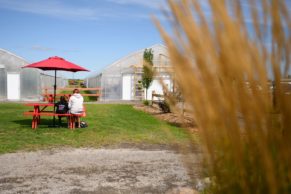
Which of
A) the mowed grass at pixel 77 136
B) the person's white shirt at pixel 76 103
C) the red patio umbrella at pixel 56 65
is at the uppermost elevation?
the red patio umbrella at pixel 56 65

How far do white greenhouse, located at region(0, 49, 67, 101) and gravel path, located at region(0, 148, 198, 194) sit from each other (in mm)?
20963

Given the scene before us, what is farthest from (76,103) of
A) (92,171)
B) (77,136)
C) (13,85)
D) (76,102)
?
(13,85)

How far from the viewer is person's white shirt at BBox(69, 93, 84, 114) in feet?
35.1

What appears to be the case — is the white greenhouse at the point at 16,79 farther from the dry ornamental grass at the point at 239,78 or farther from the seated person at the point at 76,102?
the dry ornamental grass at the point at 239,78

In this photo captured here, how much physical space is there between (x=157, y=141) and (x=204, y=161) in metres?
7.44

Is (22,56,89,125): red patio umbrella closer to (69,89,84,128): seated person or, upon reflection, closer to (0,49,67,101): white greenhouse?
(69,89,84,128): seated person

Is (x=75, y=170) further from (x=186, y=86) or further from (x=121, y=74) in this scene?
(x=121, y=74)

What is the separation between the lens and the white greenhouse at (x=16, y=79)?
26.5m

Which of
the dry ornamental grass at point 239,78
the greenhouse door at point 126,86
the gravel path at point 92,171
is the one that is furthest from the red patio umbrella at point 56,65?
the greenhouse door at point 126,86

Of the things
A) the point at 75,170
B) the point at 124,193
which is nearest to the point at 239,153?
the point at 124,193

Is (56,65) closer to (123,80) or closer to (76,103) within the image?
(76,103)

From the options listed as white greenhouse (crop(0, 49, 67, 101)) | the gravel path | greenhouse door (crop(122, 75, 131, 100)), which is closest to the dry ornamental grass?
the gravel path

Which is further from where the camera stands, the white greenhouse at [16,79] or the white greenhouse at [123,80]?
the white greenhouse at [123,80]

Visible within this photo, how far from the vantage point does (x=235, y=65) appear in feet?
3.72
